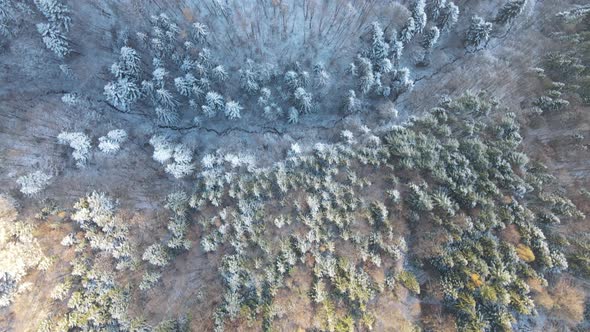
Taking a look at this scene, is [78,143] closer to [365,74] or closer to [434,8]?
[365,74]

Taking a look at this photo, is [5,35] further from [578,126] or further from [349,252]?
[578,126]

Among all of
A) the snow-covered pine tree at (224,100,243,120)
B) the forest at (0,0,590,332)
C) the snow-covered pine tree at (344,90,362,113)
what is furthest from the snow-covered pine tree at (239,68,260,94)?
the snow-covered pine tree at (344,90,362,113)

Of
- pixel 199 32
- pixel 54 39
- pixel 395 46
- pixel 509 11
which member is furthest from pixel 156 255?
pixel 509 11

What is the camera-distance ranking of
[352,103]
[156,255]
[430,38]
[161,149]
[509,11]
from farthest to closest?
[430,38]
[509,11]
[352,103]
[161,149]
[156,255]

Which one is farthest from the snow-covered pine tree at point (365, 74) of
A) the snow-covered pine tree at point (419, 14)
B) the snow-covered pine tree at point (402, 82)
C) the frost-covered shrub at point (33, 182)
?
the frost-covered shrub at point (33, 182)

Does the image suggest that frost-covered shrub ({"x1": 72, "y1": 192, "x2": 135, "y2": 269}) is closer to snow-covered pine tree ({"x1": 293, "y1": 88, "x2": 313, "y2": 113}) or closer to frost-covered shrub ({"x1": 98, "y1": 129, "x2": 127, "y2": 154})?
frost-covered shrub ({"x1": 98, "y1": 129, "x2": 127, "y2": 154})
